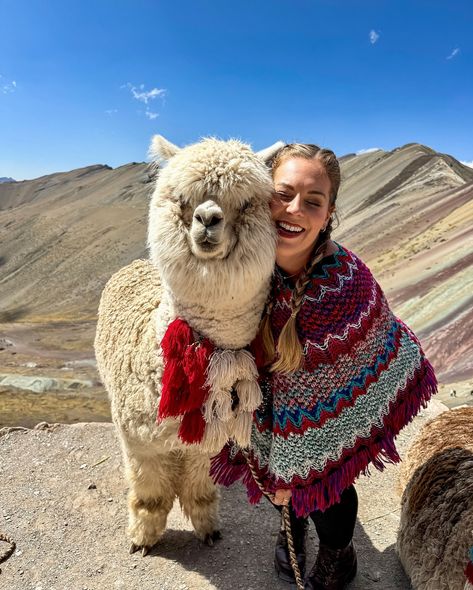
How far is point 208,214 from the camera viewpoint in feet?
4.97

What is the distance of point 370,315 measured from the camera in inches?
70.6

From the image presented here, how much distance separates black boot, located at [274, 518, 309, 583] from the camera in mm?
2332

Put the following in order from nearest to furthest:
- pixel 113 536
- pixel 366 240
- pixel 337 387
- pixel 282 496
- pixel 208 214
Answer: pixel 208 214
pixel 337 387
pixel 282 496
pixel 113 536
pixel 366 240

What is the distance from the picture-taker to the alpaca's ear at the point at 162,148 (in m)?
1.84

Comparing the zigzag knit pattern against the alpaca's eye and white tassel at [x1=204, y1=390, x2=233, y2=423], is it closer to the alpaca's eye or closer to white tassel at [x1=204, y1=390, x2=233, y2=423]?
white tassel at [x1=204, y1=390, x2=233, y2=423]

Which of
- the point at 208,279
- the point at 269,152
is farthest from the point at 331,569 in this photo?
the point at 269,152

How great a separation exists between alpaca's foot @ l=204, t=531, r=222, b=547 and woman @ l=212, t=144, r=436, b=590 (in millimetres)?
821

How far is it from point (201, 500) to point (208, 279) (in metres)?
1.48

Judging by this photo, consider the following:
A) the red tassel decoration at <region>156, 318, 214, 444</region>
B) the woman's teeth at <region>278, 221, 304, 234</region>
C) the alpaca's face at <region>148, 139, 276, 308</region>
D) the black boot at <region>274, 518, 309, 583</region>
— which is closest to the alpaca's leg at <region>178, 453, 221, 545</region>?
the black boot at <region>274, 518, 309, 583</region>

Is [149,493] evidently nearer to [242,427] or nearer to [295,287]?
[242,427]

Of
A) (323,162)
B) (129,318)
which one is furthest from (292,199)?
(129,318)

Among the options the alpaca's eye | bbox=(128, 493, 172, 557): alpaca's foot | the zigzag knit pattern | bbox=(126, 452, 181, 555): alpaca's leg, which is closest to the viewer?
the zigzag knit pattern

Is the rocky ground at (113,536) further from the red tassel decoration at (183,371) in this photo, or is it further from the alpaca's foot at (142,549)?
the red tassel decoration at (183,371)

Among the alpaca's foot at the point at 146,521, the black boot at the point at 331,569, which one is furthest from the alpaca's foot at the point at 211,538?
the black boot at the point at 331,569
